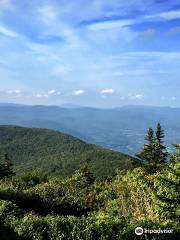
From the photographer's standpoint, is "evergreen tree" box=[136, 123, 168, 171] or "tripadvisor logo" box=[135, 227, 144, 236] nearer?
"tripadvisor logo" box=[135, 227, 144, 236]

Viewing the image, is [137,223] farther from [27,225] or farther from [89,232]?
[27,225]

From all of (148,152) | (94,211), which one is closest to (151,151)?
(148,152)

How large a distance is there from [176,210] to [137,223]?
17.4 ft

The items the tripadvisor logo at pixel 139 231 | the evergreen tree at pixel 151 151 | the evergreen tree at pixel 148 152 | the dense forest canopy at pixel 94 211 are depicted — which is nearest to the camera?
the tripadvisor logo at pixel 139 231

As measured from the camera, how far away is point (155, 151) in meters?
67.3

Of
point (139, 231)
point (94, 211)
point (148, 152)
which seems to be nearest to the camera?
point (139, 231)

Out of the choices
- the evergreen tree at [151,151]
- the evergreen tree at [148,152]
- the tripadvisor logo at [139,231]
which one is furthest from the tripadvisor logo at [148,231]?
the evergreen tree at [148,152]

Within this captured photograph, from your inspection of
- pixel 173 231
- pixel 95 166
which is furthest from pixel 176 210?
pixel 95 166

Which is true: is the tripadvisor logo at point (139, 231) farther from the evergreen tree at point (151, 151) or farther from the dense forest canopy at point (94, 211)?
the evergreen tree at point (151, 151)

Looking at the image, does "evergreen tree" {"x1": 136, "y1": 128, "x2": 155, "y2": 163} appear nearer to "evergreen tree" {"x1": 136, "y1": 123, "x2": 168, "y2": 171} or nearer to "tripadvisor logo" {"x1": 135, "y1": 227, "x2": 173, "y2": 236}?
"evergreen tree" {"x1": 136, "y1": 123, "x2": 168, "y2": 171}

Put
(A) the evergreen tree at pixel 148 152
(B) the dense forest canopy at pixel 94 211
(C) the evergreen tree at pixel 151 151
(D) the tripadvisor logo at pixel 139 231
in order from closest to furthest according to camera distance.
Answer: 1. (D) the tripadvisor logo at pixel 139 231
2. (B) the dense forest canopy at pixel 94 211
3. (C) the evergreen tree at pixel 151 151
4. (A) the evergreen tree at pixel 148 152

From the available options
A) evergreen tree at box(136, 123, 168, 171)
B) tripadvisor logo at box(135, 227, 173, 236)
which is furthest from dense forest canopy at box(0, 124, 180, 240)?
evergreen tree at box(136, 123, 168, 171)

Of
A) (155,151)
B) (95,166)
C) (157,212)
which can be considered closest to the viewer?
(157,212)

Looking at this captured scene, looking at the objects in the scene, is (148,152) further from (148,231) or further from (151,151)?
(148,231)
